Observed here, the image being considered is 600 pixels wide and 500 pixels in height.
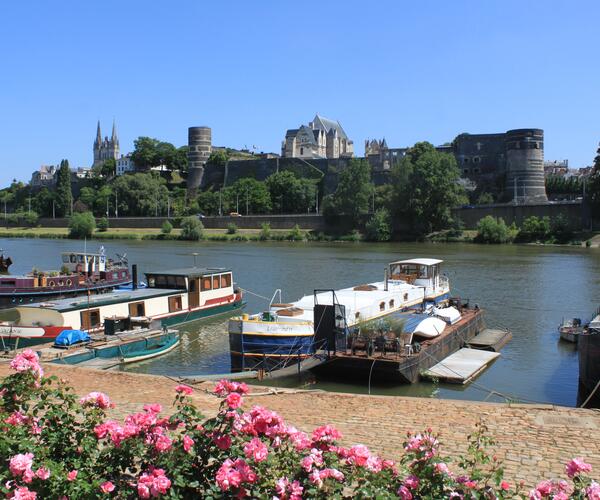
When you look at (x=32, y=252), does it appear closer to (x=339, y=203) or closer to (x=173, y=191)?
(x=339, y=203)

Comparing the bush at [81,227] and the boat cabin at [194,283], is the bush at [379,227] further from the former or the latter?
the boat cabin at [194,283]

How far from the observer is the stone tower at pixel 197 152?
115188mm

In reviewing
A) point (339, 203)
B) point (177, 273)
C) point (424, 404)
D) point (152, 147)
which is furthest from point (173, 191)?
point (424, 404)

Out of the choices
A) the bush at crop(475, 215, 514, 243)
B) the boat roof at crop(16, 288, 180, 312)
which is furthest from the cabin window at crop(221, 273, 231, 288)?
the bush at crop(475, 215, 514, 243)

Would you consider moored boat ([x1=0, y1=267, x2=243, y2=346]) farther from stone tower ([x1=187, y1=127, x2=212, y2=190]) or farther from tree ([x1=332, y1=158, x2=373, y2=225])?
stone tower ([x1=187, y1=127, x2=212, y2=190])

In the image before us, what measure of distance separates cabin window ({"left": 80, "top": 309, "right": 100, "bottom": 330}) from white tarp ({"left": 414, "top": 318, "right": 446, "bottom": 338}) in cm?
1026

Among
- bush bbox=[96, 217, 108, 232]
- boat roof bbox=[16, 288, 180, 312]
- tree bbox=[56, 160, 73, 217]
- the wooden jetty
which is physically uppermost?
tree bbox=[56, 160, 73, 217]

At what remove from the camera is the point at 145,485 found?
186 inches

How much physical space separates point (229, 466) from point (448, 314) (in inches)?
676

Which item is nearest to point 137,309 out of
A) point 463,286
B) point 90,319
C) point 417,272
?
point 90,319

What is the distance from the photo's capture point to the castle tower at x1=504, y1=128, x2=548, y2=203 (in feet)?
285

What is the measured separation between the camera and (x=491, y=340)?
70.9ft

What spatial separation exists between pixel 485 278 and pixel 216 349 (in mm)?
23583

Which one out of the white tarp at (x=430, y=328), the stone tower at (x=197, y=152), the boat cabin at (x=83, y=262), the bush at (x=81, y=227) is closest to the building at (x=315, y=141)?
the stone tower at (x=197, y=152)
